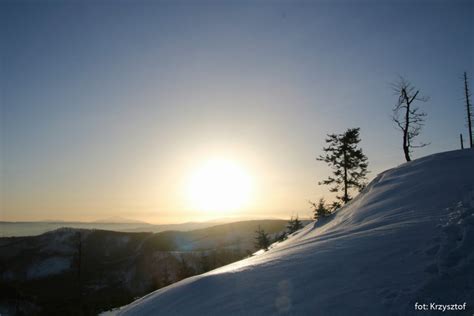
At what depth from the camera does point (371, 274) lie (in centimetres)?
558

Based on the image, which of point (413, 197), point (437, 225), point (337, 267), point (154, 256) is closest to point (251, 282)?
point (337, 267)

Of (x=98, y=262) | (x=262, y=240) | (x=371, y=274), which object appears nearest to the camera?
(x=371, y=274)

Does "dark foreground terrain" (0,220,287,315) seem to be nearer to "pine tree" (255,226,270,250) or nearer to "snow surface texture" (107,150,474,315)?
"pine tree" (255,226,270,250)

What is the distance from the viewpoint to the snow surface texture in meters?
4.85

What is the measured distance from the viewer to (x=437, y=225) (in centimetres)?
698

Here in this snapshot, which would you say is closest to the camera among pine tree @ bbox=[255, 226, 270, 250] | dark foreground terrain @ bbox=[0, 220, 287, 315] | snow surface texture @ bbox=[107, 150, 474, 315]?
snow surface texture @ bbox=[107, 150, 474, 315]

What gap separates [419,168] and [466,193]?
5258 millimetres

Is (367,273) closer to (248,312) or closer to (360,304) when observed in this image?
(360,304)

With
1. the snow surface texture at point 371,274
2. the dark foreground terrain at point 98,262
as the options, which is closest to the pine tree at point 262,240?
the snow surface texture at point 371,274

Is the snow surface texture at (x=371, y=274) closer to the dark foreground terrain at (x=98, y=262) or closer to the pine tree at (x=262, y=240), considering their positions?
the pine tree at (x=262, y=240)

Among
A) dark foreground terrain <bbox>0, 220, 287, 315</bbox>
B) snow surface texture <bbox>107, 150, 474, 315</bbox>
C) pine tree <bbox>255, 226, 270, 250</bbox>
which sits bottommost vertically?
dark foreground terrain <bbox>0, 220, 287, 315</bbox>

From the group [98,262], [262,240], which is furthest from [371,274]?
[98,262]

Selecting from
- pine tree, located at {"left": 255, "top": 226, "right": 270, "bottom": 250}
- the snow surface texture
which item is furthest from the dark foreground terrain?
the snow surface texture

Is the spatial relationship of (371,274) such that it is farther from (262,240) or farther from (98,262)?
Answer: (98,262)
